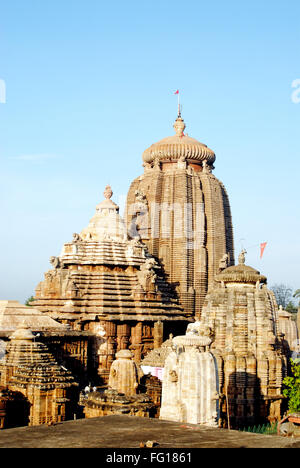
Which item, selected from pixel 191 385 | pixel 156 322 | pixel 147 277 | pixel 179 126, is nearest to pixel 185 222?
pixel 147 277

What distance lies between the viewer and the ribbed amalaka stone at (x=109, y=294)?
42.1 meters

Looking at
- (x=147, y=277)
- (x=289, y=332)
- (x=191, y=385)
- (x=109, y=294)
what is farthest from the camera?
(x=289, y=332)

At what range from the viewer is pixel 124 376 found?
25.4 m

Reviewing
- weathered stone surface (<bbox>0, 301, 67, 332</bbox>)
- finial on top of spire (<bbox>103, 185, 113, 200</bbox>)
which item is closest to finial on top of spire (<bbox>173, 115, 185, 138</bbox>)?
finial on top of spire (<bbox>103, 185, 113, 200</bbox>)

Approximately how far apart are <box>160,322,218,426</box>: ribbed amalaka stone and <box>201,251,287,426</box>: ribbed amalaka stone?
38.6ft

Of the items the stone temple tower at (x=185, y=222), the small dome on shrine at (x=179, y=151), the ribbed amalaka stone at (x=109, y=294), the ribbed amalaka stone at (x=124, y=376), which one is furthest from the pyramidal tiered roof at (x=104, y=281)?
the ribbed amalaka stone at (x=124, y=376)

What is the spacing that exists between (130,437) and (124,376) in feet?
44.3

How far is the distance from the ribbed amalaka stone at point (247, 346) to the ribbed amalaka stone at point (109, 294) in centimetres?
826

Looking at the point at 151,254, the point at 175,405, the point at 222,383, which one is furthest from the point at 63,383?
the point at 151,254

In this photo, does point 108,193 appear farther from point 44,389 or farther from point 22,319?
point 44,389

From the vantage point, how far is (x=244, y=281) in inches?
1433

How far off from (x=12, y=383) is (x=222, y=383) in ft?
41.8

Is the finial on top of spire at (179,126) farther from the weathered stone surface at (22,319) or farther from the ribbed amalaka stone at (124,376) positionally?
the ribbed amalaka stone at (124,376)
